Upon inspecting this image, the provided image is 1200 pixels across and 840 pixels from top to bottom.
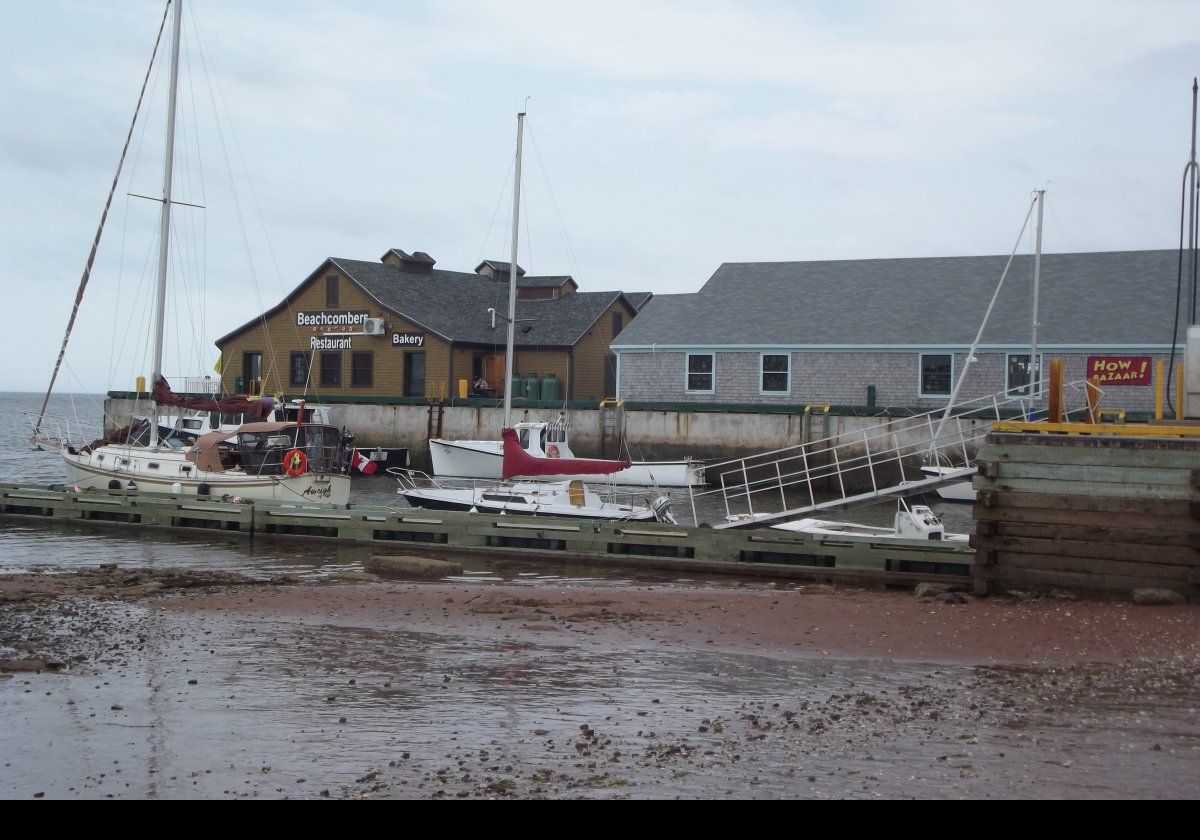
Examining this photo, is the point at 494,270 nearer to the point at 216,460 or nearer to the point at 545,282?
the point at 545,282

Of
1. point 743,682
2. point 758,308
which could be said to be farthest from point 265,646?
point 758,308

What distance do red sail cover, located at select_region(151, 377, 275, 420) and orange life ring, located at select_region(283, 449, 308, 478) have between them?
13.6ft

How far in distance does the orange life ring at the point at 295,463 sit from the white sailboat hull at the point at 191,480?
0.47ft

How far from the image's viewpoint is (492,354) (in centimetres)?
5231

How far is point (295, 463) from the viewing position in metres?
29.2

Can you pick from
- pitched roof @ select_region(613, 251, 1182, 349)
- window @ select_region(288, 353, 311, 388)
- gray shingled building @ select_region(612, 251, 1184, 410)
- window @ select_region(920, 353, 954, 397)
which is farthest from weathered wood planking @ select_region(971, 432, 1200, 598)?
window @ select_region(288, 353, 311, 388)

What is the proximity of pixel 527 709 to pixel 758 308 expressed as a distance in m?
36.0

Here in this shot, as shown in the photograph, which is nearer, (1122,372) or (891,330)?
(1122,372)

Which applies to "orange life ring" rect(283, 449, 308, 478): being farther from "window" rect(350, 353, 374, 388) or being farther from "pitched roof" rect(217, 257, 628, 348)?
"window" rect(350, 353, 374, 388)

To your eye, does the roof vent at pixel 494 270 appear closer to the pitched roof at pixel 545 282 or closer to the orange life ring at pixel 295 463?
the pitched roof at pixel 545 282

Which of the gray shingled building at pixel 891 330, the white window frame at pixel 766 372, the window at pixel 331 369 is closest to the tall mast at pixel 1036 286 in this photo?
the gray shingled building at pixel 891 330

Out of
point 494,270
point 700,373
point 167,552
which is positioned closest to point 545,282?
point 494,270

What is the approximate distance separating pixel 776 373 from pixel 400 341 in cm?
1714
